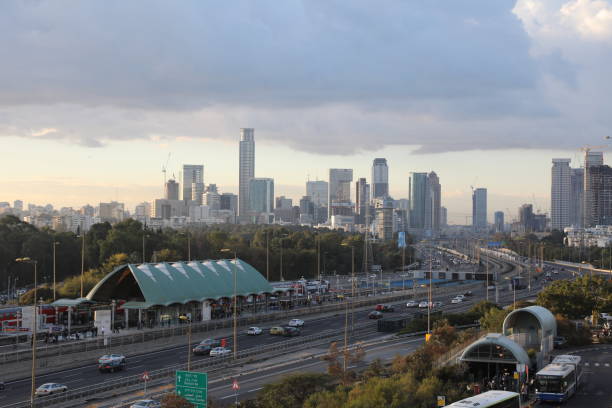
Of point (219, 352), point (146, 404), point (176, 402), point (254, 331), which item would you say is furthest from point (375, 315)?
point (176, 402)

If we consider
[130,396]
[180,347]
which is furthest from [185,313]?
[130,396]

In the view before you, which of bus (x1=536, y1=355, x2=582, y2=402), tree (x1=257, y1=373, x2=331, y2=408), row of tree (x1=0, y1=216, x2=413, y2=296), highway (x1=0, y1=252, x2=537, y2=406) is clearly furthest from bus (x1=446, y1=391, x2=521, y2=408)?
row of tree (x1=0, y1=216, x2=413, y2=296)

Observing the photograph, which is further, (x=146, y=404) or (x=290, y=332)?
(x=290, y=332)

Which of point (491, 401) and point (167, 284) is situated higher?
point (167, 284)

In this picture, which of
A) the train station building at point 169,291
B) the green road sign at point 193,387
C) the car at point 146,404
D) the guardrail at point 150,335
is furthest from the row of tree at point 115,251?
the green road sign at point 193,387

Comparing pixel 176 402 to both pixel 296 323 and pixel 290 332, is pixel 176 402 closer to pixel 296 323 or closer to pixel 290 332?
pixel 290 332

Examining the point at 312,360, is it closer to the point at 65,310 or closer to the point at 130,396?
the point at 130,396

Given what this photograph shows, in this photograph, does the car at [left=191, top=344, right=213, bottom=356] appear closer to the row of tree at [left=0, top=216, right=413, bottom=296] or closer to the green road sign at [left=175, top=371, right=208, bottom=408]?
the green road sign at [left=175, top=371, right=208, bottom=408]
